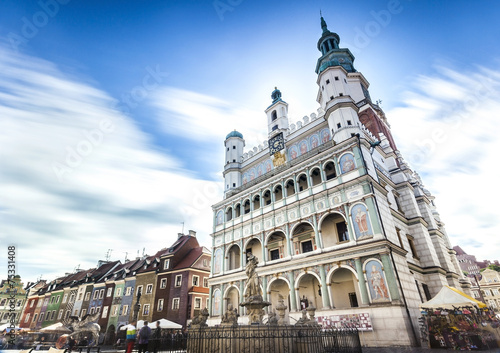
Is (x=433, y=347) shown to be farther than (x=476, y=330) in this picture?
Yes

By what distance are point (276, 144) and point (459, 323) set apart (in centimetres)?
2204

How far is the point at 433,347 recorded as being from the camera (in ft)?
43.4

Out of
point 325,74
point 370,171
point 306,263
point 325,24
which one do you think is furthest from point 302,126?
point 325,24

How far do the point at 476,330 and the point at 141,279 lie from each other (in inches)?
1405

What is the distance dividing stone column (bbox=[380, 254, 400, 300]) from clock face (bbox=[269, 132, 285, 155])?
16.1 metres

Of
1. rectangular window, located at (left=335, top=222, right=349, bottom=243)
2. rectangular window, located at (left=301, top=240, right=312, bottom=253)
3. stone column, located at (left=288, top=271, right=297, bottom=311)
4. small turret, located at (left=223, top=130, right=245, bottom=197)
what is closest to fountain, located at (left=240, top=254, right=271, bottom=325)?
stone column, located at (left=288, top=271, right=297, bottom=311)

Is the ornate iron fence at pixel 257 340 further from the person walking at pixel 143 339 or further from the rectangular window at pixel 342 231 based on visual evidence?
the rectangular window at pixel 342 231

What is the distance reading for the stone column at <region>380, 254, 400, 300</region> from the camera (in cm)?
1570

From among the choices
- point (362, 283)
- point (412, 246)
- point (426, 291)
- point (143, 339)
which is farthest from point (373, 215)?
point (143, 339)

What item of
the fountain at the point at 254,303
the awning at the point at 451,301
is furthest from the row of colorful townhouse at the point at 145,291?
the awning at the point at 451,301

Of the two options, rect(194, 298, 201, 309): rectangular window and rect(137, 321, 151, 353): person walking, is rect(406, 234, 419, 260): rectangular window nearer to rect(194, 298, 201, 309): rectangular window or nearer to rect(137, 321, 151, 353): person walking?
rect(137, 321, 151, 353): person walking

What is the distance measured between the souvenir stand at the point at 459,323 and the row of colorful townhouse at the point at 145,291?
24702mm

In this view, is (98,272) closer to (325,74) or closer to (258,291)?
(258,291)

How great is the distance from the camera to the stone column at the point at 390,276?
51.5ft
